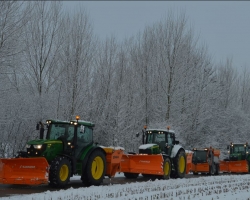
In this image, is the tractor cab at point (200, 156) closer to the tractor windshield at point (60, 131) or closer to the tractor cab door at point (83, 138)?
the tractor cab door at point (83, 138)

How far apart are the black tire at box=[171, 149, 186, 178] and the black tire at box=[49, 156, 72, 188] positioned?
707 centimetres

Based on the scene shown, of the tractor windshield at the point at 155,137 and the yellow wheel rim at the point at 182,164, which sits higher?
the tractor windshield at the point at 155,137

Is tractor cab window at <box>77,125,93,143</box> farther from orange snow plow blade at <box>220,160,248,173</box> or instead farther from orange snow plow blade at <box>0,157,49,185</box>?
orange snow plow blade at <box>220,160,248,173</box>

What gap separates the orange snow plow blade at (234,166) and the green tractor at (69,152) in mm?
13152

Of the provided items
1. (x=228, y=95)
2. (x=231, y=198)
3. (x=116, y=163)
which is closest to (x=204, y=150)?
(x=116, y=163)

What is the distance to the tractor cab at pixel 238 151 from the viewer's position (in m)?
24.9

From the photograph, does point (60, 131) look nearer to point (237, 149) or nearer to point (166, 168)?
point (166, 168)

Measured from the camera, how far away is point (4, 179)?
11.2m

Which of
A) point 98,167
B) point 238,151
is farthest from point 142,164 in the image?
point 238,151

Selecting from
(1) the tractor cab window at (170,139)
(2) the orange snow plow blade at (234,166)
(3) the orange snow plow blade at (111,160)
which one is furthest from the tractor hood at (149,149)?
(2) the orange snow plow blade at (234,166)

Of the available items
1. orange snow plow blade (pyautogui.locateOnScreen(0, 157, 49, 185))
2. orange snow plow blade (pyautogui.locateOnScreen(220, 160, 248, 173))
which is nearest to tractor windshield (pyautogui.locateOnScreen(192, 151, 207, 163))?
orange snow plow blade (pyautogui.locateOnScreen(220, 160, 248, 173))

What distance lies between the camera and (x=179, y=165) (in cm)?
1770

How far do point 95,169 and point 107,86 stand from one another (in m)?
15.1

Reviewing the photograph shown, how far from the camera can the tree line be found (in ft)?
63.6
